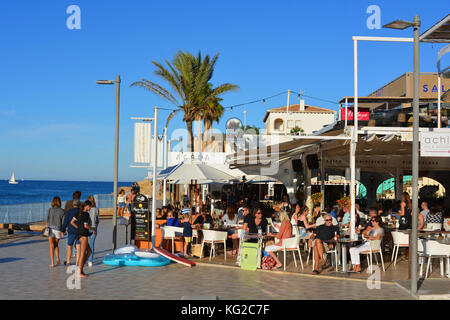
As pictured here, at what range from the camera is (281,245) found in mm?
11516

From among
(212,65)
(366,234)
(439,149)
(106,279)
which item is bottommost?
(106,279)

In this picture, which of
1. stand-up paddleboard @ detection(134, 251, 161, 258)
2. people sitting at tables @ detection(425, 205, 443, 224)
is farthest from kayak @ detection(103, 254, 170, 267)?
people sitting at tables @ detection(425, 205, 443, 224)

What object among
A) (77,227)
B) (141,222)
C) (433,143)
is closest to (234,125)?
(141,222)

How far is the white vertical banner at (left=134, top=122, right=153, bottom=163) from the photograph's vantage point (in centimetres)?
1741

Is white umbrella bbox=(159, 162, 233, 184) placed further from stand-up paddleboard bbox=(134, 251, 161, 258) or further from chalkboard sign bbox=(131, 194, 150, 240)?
stand-up paddleboard bbox=(134, 251, 161, 258)

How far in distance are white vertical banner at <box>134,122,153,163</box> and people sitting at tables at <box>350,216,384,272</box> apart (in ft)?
27.6

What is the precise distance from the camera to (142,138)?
17.6 metres

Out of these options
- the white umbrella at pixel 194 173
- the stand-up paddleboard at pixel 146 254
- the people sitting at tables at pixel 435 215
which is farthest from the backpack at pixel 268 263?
the people sitting at tables at pixel 435 215

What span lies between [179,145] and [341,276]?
3054 centimetres

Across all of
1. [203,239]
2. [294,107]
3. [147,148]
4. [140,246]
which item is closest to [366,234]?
[203,239]

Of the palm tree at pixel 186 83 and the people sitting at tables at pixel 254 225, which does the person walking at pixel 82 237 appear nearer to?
the people sitting at tables at pixel 254 225

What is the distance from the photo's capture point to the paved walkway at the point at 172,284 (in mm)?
8538
